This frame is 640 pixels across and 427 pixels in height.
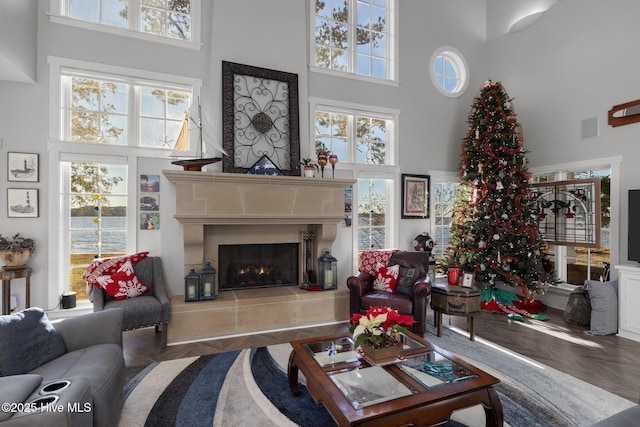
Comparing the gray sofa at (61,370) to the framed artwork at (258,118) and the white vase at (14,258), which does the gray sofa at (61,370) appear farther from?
the framed artwork at (258,118)

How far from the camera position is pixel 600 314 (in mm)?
3965

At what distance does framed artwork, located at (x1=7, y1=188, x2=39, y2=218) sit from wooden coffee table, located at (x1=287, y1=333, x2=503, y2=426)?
11.7 feet

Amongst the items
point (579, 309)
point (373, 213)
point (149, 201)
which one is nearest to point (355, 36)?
point (373, 213)

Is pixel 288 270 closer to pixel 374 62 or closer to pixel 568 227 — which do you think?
pixel 374 62

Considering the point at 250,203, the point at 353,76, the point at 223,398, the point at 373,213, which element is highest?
the point at 353,76

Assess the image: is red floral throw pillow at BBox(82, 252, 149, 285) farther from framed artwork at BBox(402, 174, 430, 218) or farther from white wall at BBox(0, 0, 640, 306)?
framed artwork at BBox(402, 174, 430, 218)

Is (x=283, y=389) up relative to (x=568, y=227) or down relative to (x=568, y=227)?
down

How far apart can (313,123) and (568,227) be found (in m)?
4.13

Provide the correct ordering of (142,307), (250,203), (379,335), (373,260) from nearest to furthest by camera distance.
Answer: (379,335) < (142,307) < (250,203) < (373,260)

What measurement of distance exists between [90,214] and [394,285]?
3.96 meters

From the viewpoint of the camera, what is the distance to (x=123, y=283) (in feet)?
12.1

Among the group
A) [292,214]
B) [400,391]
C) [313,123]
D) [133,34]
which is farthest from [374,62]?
[400,391]

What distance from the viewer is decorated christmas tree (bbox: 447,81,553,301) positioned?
16.1 ft

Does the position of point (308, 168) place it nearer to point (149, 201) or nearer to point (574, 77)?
point (149, 201)
